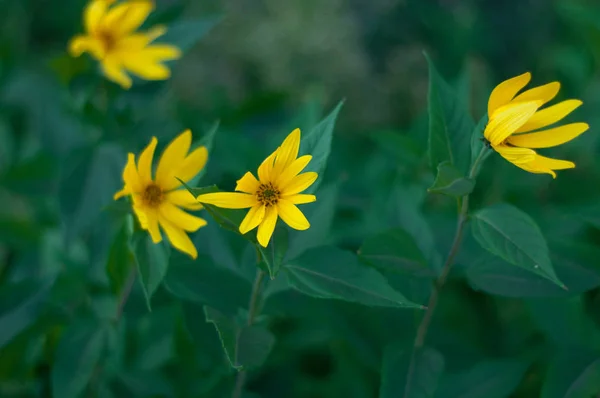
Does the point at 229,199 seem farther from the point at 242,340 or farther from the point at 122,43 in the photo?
the point at 122,43

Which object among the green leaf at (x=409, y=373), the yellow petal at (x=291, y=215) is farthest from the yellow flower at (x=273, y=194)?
the green leaf at (x=409, y=373)

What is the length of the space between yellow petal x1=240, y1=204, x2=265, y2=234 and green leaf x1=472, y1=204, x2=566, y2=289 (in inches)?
7.4

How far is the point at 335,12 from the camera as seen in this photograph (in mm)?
1839

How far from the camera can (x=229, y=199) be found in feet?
1.64

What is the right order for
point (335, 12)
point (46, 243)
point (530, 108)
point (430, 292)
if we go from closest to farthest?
point (530, 108)
point (430, 292)
point (46, 243)
point (335, 12)

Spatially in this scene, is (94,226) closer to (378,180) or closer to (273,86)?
(378,180)

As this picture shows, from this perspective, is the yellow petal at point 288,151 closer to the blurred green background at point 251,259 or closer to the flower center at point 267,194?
the flower center at point 267,194

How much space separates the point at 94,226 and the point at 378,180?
0.45m

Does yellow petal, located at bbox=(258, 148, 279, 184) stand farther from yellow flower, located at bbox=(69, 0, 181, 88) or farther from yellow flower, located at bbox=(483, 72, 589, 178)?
yellow flower, located at bbox=(69, 0, 181, 88)

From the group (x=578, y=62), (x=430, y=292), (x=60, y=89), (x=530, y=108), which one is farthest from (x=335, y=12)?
(x=530, y=108)

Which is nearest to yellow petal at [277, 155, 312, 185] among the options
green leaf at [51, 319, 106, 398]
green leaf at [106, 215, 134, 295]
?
green leaf at [106, 215, 134, 295]

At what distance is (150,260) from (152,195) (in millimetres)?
60

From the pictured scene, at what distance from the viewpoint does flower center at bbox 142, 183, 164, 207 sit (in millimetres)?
579

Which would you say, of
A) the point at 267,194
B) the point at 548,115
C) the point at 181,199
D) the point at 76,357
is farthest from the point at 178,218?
the point at 548,115
